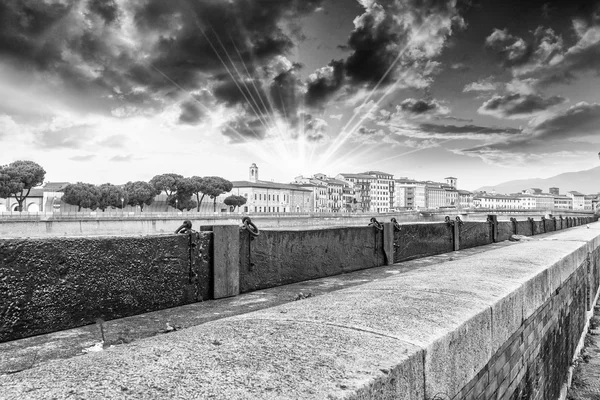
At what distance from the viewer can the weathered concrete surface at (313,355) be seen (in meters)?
1.44

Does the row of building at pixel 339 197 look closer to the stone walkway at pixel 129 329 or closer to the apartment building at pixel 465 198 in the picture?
the apartment building at pixel 465 198

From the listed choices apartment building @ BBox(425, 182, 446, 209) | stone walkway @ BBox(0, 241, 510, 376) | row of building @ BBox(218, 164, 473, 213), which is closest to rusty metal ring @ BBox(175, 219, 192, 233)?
stone walkway @ BBox(0, 241, 510, 376)

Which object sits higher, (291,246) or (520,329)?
(291,246)

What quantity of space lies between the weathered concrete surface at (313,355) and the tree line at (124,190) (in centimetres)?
7030

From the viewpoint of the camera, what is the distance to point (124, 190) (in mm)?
75938

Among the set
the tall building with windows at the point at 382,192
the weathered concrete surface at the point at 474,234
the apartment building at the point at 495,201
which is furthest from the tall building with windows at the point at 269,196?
the apartment building at the point at 495,201

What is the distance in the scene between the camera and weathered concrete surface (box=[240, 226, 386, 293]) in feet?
16.5

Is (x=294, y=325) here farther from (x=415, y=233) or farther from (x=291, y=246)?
(x=415, y=233)

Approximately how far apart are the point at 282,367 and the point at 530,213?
110382 mm

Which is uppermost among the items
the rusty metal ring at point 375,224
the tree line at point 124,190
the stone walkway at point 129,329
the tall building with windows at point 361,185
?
the tall building with windows at point 361,185

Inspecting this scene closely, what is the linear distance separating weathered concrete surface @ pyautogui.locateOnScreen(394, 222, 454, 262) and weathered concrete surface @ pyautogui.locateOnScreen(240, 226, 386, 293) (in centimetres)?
77

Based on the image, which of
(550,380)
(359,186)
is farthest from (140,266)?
(359,186)

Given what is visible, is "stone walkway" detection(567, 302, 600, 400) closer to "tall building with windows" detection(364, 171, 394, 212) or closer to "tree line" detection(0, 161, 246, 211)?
"tree line" detection(0, 161, 246, 211)

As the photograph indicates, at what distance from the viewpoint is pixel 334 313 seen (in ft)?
8.33
